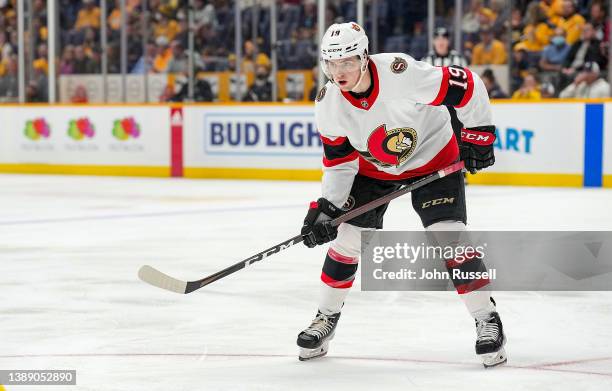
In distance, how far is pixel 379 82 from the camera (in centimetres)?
321

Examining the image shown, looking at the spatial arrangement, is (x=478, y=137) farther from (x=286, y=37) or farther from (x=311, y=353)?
(x=286, y=37)

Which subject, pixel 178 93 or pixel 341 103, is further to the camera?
pixel 178 93

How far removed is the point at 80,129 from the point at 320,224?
33.5 feet

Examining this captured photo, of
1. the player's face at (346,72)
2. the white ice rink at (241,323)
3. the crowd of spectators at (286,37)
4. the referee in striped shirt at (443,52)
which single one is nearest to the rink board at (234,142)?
the crowd of spectators at (286,37)

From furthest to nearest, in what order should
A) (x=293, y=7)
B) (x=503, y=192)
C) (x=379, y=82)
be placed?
(x=293, y=7), (x=503, y=192), (x=379, y=82)

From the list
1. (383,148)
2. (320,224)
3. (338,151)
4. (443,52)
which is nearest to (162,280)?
(320,224)

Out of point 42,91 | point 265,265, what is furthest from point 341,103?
point 42,91

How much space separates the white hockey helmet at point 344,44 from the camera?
3.13m

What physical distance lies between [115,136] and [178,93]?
37.4 inches

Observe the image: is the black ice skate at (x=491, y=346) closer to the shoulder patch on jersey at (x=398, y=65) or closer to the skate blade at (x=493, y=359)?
the skate blade at (x=493, y=359)

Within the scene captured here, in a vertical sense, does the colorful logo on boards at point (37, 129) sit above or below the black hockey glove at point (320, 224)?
below

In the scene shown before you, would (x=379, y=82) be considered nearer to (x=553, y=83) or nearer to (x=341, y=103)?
(x=341, y=103)

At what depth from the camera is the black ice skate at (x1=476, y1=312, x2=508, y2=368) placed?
3076mm

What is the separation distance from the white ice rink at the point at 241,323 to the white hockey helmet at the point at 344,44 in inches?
34.2
